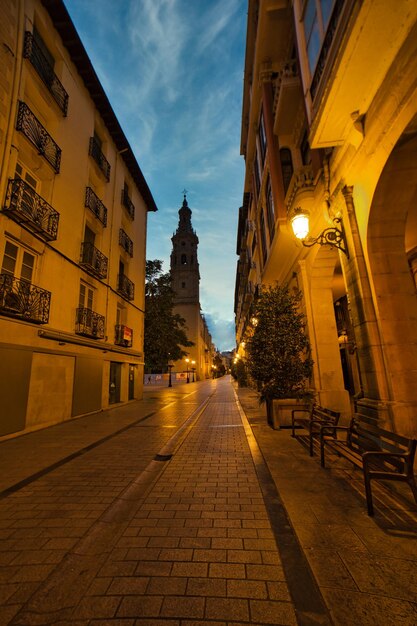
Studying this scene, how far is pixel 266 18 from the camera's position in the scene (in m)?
9.21

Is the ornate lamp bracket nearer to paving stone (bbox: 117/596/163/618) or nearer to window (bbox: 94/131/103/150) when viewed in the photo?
paving stone (bbox: 117/596/163/618)

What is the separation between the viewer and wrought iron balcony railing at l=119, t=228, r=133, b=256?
55.2 feet

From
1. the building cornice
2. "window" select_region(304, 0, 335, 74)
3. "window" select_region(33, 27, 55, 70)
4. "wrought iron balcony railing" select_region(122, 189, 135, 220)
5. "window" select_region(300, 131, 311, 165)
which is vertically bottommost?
"window" select_region(304, 0, 335, 74)

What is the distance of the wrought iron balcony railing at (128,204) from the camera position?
17.7m

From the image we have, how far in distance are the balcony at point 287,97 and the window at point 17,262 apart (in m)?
9.76

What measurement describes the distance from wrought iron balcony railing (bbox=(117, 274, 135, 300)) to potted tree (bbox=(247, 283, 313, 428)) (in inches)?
408

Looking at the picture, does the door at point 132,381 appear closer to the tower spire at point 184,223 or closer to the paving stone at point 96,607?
the paving stone at point 96,607

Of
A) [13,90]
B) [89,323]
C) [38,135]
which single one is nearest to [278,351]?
[89,323]

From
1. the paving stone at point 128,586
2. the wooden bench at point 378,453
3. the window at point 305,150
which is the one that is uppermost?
the window at point 305,150

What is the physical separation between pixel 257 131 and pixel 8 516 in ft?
53.9

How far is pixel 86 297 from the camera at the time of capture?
1291 cm

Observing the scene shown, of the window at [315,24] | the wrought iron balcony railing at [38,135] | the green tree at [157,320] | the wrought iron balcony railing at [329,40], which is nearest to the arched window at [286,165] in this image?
the window at [315,24]

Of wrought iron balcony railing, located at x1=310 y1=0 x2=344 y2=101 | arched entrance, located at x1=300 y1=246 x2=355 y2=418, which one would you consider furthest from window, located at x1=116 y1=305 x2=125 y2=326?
wrought iron balcony railing, located at x1=310 y1=0 x2=344 y2=101

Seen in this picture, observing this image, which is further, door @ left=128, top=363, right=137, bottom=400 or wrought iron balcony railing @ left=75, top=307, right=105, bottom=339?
door @ left=128, top=363, right=137, bottom=400
